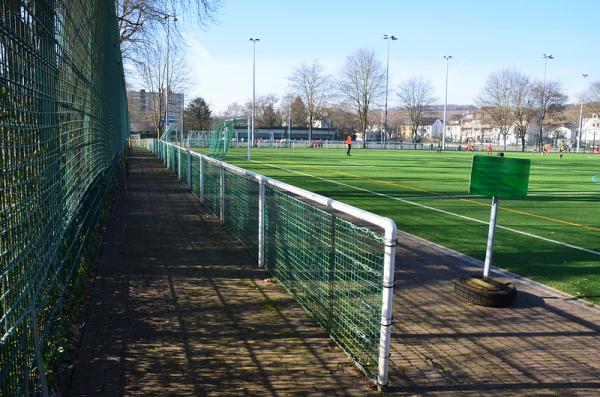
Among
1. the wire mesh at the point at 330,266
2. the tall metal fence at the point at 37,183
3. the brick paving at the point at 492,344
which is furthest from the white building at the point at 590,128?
the tall metal fence at the point at 37,183

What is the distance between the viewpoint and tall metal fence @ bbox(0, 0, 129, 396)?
107 inches

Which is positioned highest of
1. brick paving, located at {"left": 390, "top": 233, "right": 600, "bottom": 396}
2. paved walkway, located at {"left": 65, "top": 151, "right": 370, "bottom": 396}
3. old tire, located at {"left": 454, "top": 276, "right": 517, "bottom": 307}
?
old tire, located at {"left": 454, "top": 276, "right": 517, "bottom": 307}

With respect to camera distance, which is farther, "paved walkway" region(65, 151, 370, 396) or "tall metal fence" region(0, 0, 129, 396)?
"paved walkway" region(65, 151, 370, 396)

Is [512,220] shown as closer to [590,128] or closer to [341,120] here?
[341,120]

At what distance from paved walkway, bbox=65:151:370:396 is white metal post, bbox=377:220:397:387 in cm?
22

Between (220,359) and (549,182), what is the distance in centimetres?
2253

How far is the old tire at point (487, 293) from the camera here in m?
5.82

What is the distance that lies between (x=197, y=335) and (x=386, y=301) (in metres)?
1.93

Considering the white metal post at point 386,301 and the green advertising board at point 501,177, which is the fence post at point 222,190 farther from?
the white metal post at point 386,301

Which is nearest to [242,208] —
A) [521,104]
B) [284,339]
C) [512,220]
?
[284,339]

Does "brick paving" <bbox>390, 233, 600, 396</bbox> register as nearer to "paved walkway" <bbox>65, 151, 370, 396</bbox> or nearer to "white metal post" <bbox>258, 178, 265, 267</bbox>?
"paved walkway" <bbox>65, 151, 370, 396</bbox>

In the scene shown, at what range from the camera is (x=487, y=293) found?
584cm

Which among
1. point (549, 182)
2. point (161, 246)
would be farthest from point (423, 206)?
point (549, 182)

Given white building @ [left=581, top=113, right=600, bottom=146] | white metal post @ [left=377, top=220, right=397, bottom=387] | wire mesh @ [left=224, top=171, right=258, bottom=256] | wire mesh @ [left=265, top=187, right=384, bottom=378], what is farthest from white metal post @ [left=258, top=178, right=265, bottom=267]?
white building @ [left=581, top=113, right=600, bottom=146]
